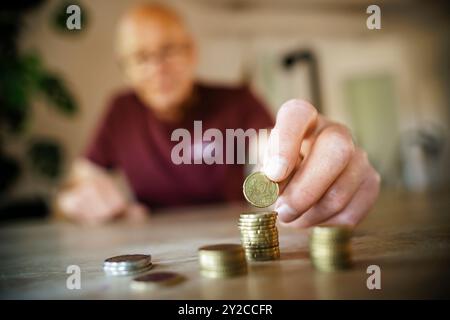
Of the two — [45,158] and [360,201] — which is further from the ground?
[45,158]

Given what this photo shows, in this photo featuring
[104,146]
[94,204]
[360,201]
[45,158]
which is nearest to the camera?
[360,201]

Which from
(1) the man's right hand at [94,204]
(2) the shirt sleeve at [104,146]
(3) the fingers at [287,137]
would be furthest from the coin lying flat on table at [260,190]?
(2) the shirt sleeve at [104,146]

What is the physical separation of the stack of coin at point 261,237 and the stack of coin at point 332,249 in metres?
0.09

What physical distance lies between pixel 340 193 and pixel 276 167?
159 millimetres

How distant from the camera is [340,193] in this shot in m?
0.73

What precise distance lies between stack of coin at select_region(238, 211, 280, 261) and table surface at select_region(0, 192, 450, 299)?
0.07ft

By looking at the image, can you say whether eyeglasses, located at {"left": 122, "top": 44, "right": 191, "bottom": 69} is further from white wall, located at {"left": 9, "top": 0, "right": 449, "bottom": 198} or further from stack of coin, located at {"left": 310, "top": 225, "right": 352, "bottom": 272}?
stack of coin, located at {"left": 310, "top": 225, "right": 352, "bottom": 272}

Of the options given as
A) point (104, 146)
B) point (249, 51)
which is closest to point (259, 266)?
point (104, 146)

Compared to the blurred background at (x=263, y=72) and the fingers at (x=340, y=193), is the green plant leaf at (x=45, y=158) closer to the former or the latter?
the blurred background at (x=263, y=72)

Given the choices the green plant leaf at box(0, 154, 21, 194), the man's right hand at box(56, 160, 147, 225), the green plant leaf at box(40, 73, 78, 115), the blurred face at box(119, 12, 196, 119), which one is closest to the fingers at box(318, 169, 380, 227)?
the man's right hand at box(56, 160, 147, 225)

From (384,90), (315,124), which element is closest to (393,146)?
(384,90)

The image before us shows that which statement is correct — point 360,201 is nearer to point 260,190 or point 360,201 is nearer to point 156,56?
point 260,190
